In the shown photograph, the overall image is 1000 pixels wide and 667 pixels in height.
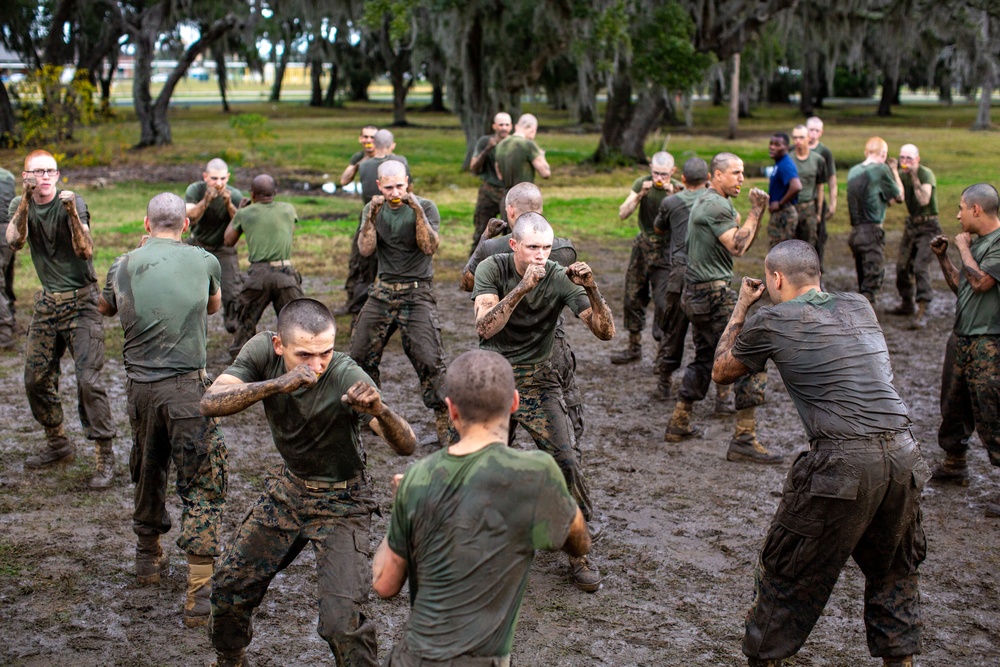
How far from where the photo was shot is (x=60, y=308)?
25.7 feet

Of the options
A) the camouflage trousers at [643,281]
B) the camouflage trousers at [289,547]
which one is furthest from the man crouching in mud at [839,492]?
the camouflage trousers at [643,281]

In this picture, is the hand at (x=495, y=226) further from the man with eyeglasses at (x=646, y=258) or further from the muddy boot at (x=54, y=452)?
the muddy boot at (x=54, y=452)

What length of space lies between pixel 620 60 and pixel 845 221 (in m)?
9.42

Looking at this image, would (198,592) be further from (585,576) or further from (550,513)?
(550,513)

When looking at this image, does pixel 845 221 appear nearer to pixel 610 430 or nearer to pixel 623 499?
pixel 610 430

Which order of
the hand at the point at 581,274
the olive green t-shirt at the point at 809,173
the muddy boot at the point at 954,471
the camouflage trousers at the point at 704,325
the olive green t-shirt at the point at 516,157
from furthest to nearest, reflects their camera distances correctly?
the olive green t-shirt at the point at 516,157 → the olive green t-shirt at the point at 809,173 → the camouflage trousers at the point at 704,325 → the muddy boot at the point at 954,471 → the hand at the point at 581,274

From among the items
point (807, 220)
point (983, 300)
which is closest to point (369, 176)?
point (807, 220)

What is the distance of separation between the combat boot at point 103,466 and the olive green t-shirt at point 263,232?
9.23 ft

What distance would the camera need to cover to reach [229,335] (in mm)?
11836

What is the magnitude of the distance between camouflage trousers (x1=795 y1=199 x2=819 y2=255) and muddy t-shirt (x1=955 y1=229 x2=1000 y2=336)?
528cm

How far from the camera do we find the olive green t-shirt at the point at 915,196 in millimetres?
12250

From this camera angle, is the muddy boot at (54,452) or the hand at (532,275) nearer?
the hand at (532,275)

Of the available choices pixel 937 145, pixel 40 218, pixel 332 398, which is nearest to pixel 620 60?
pixel 937 145

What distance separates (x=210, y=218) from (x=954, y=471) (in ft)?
24.3
